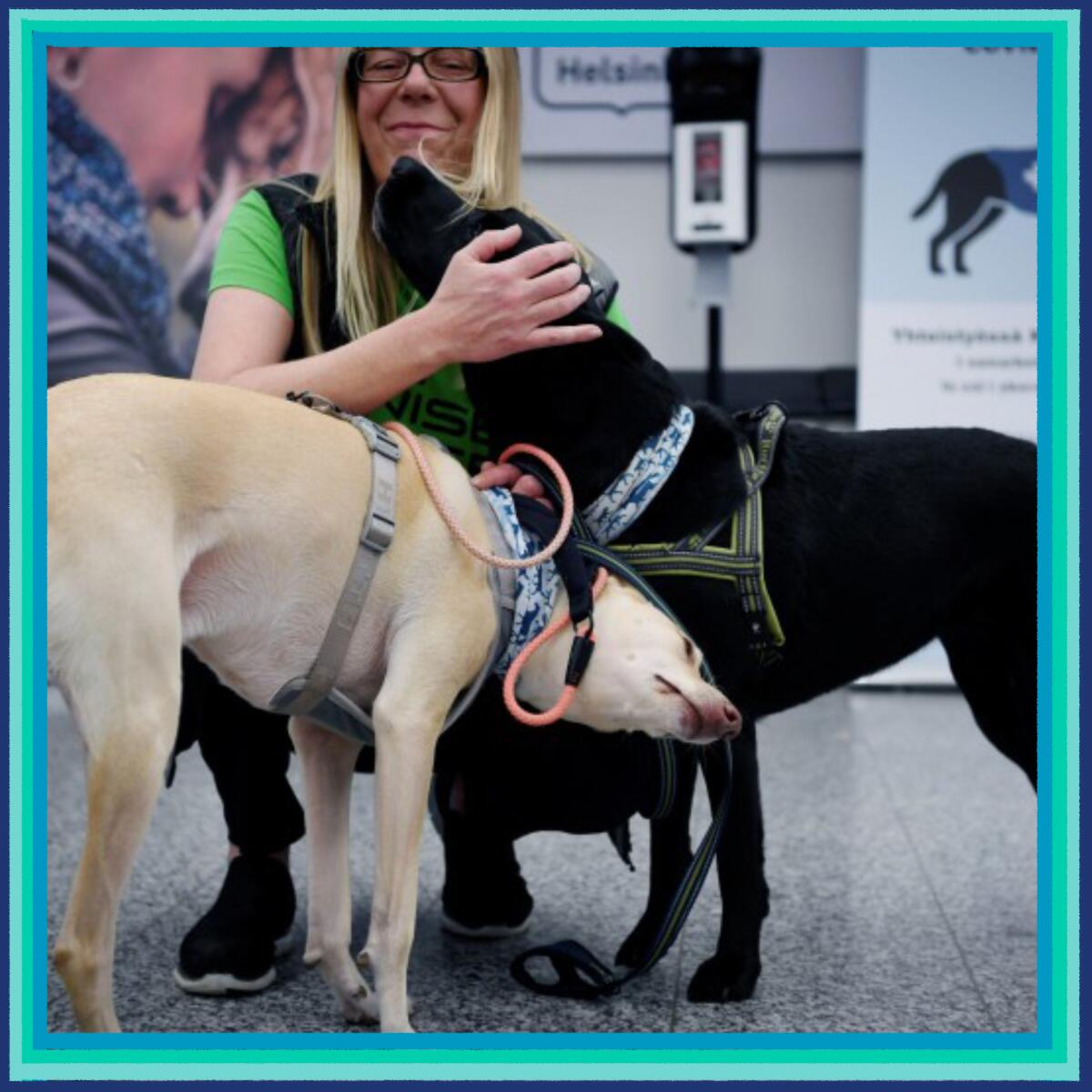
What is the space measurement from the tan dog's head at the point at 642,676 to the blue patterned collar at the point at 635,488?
0.14 meters

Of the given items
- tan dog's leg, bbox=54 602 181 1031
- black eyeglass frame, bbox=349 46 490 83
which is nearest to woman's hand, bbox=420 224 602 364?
black eyeglass frame, bbox=349 46 490 83

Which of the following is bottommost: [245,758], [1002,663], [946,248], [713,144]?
[245,758]

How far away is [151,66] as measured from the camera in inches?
178

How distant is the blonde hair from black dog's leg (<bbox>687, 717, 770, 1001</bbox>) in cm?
70

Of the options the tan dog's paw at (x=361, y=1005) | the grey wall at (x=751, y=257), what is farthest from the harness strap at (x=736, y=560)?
the grey wall at (x=751, y=257)

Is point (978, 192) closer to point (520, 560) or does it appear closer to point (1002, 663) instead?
point (1002, 663)

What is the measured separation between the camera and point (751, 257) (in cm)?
472

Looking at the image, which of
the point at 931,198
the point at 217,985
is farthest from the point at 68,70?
the point at 217,985

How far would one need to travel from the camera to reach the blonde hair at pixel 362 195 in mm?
1838

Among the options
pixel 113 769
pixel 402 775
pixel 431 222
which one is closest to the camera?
pixel 113 769

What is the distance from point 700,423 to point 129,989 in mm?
978

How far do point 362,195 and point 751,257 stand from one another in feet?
9.84

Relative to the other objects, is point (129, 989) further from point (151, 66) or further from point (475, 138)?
point (151, 66)

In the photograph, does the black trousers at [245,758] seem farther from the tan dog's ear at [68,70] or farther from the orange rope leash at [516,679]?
the tan dog's ear at [68,70]
